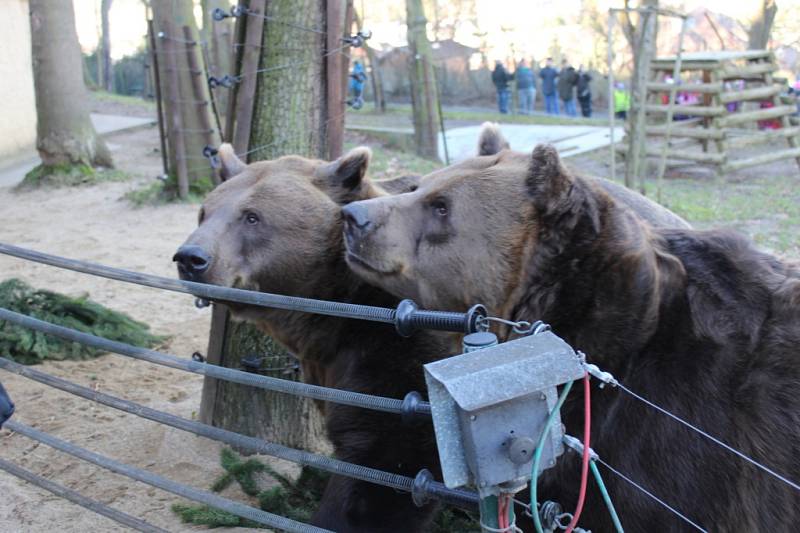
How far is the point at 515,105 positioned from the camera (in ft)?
111

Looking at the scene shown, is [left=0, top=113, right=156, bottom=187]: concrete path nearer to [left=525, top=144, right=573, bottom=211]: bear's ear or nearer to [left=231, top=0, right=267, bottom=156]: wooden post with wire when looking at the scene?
[left=231, top=0, right=267, bottom=156]: wooden post with wire

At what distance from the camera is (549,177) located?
314 cm

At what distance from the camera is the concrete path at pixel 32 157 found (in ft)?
56.1

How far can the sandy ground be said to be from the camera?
4.57 m

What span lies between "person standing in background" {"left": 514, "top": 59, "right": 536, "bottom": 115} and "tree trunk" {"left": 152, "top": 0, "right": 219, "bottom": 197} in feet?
66.7

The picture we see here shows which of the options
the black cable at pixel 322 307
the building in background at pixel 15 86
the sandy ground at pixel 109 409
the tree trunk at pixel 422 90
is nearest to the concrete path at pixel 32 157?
the building in background at pixel 15 86

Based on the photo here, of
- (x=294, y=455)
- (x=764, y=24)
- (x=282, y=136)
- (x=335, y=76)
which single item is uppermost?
(x=764, y=24)

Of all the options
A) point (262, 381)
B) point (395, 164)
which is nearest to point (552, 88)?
point (395, 164)

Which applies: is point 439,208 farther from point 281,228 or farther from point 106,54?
point 106,54

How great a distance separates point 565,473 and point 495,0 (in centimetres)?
5746

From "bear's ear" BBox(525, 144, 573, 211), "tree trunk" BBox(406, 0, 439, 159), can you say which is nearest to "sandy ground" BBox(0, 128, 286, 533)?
"bear's ear" BBox(525, 144, 573, 211)

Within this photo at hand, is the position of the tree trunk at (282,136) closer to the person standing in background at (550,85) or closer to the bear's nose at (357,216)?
the bear's nose at (357,216)

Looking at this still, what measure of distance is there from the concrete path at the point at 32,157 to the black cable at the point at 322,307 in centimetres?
1354

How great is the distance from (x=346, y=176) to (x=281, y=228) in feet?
1.32
